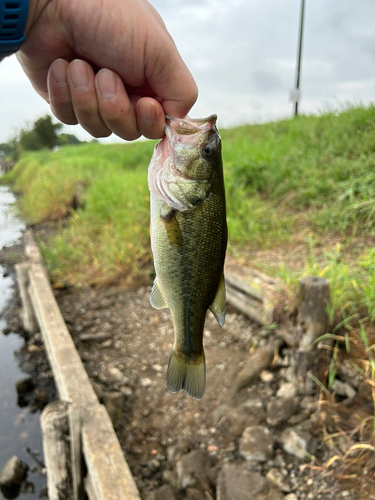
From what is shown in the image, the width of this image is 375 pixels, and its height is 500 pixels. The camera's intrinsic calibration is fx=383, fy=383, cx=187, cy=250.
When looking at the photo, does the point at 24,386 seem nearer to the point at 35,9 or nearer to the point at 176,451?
the point at 176,451

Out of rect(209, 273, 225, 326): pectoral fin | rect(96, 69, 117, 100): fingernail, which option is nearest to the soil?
rect(209, 273, 225, 326): pectoral fin

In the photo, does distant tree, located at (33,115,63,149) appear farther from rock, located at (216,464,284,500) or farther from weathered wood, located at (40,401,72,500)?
rock, located at (216,464,284,500)

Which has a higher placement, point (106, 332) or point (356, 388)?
point (356, 388)

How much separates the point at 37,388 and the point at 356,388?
3.54m

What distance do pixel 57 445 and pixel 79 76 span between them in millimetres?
2230

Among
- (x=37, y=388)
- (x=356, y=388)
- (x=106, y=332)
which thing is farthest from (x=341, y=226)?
(x=37, y=388)

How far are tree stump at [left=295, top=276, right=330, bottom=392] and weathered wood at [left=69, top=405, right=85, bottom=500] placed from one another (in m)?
1.65

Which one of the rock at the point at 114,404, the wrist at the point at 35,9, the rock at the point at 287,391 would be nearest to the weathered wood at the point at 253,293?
the rock at the point at 287,391

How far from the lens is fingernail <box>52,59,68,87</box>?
1378mm

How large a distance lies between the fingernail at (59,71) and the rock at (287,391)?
264cm

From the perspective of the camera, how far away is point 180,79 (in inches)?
57.4

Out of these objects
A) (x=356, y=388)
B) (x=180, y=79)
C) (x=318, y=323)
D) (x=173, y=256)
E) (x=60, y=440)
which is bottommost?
A: (x=60, y=440)

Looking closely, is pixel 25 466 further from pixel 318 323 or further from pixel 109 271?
pixel 318 323

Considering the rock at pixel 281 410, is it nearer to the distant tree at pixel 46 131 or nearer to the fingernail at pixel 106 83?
the fingernail at pixel 106 83
